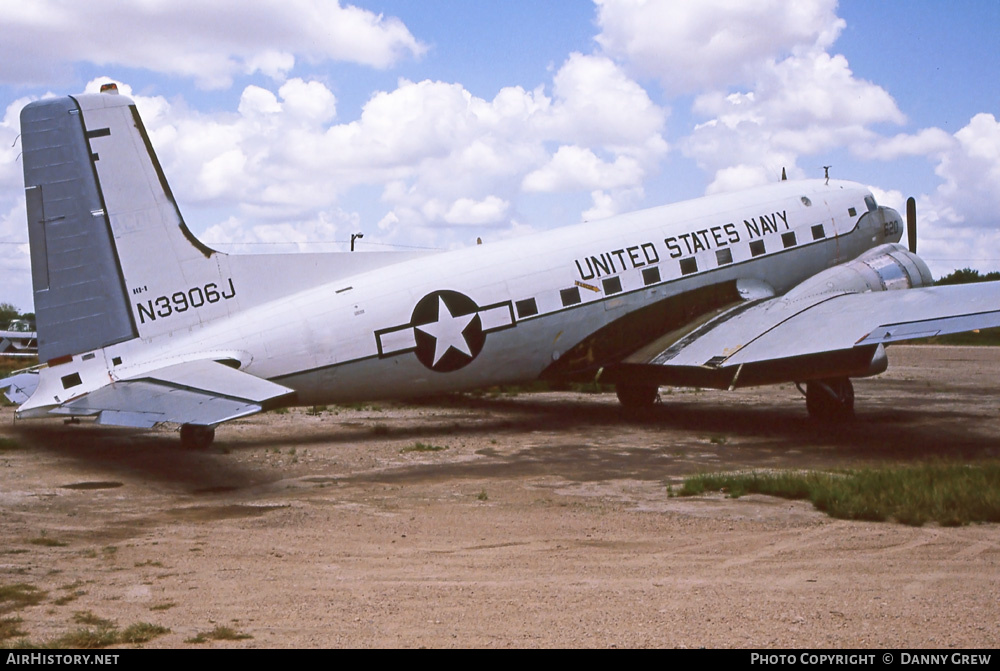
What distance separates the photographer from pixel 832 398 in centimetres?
1717

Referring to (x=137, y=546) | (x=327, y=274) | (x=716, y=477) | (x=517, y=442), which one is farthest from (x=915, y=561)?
(x=327, y=274)

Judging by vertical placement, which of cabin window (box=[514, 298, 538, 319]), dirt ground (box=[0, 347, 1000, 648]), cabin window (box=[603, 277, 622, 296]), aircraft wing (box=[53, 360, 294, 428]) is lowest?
dirt ground (box=[0, 347, 1000, 648])

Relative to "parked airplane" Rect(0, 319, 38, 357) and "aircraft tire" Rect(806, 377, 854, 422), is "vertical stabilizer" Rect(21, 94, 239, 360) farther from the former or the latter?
"parked airplane" Rect(0, 319, 38, 357)

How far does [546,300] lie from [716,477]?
5.90 meters

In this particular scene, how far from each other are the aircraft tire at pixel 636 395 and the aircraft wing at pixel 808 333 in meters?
2.32

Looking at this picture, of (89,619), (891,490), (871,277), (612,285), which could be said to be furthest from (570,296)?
(89,619)

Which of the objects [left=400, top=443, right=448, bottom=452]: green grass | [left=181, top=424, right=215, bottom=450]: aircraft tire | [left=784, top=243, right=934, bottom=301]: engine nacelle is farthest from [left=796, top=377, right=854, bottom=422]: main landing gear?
[left=181, top=424, right=215, bottom=450]: aircraft tire

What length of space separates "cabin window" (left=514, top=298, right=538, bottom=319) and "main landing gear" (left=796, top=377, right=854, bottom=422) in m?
5.20

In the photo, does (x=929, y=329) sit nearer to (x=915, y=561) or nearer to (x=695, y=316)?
(x=695, y=316)

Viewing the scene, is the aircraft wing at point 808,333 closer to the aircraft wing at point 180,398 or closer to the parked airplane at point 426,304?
the parked airplane at point 426,304

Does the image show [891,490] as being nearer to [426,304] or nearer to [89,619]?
[426,304]

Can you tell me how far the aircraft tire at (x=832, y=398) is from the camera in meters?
17.2

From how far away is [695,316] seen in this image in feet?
59.9

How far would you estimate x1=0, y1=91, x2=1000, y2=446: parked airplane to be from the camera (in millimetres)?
12984
